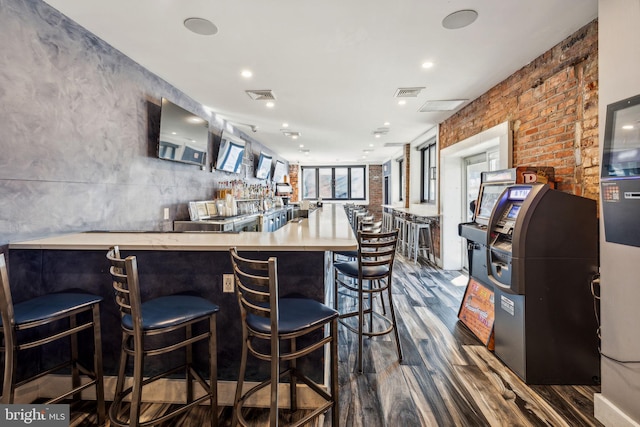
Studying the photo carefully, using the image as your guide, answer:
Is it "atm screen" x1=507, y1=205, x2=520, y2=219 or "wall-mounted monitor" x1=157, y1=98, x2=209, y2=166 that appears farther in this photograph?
"wall-mounted monitor" x1=157, y1=98, x2=209, y2=166

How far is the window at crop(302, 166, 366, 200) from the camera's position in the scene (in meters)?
12.6

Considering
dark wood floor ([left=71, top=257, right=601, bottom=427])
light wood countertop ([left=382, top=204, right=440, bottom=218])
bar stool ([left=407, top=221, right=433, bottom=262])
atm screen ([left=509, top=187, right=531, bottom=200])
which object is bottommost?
dark wood floor ([left=71, top=257, right=601, bottom=427])

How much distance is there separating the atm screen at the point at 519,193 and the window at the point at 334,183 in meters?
10.1

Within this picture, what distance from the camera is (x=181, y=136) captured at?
3.64 meters

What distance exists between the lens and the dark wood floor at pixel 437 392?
1.84 meters

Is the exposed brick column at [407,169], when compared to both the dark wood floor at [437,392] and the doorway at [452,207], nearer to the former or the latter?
the doorway at [452,207]

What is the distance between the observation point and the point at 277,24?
236cm

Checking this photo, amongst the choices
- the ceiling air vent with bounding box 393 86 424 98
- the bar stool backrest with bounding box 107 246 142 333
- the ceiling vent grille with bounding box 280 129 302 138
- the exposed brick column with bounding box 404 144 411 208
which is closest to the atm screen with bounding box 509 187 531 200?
the ceiling air vent with bounding box 393 86 424 98

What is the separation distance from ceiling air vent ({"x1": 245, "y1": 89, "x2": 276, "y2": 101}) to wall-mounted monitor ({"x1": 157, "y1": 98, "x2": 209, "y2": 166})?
2.47ft

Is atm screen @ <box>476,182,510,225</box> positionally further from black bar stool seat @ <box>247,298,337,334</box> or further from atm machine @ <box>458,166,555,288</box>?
black bar stool seat @ <box>247,298,337,334</box>

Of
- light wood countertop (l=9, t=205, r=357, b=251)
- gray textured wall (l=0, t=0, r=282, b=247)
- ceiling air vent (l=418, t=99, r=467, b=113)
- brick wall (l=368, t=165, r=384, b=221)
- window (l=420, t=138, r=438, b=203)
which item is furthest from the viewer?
brick wall (l=368, t=165, r=384, b=221)

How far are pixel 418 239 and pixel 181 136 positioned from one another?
15.7 feet

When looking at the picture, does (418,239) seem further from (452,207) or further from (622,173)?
(622,173)

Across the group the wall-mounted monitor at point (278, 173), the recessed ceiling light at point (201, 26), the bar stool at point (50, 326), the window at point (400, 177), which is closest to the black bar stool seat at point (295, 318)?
the bar stool at point (50, 326)
